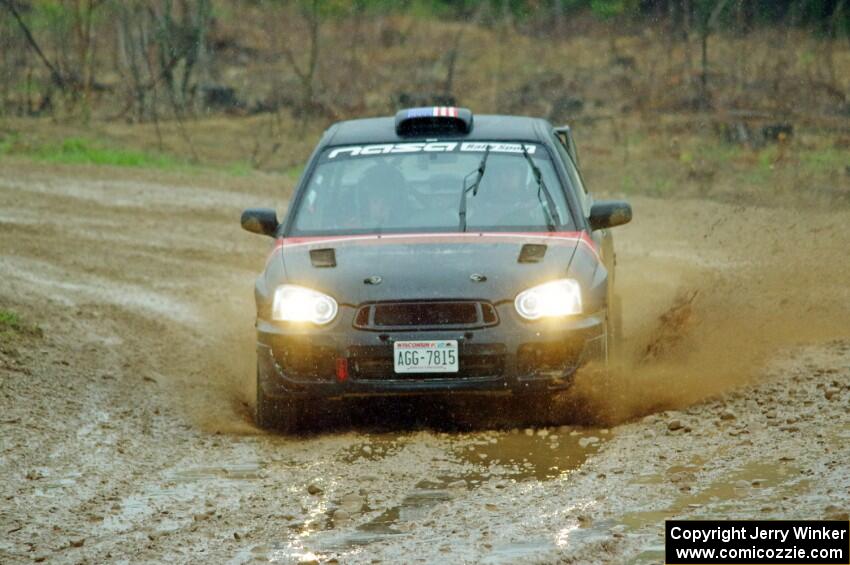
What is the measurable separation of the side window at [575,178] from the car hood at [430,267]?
767 millimetres

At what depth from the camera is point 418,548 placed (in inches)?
222

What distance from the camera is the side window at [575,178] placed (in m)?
9.16

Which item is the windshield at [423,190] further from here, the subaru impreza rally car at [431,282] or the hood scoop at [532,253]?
the hood scoop at [532,253]

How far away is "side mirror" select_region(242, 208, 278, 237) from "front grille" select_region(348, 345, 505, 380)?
1.47m

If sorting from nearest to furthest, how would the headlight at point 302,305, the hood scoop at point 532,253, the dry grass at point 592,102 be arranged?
the headlight at point 302,305 → the hood scoop at point 532,253 → the dry grass at point 592,102

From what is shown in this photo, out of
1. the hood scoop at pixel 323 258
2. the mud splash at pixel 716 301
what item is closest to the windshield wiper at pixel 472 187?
the hood scoop at pixel 323 258

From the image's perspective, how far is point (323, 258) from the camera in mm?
8172

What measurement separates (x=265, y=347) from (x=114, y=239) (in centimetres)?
791

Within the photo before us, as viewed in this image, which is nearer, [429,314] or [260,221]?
[429,314]

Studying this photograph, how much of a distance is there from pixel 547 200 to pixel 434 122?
0.90 meters
